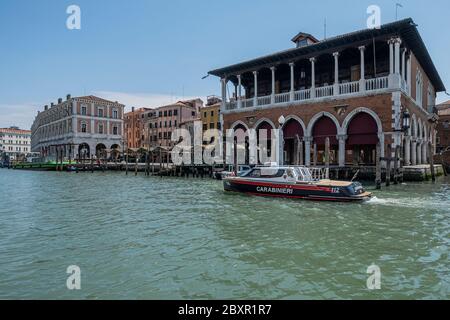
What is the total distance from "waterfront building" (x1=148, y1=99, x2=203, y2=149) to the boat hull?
154 feet

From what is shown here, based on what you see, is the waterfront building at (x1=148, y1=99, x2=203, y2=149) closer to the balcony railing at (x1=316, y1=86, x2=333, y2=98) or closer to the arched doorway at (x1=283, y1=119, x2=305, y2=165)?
the arched doorway at (x1=283, y1=119, x2=305, y2=165)

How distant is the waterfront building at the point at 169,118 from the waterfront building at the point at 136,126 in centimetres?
310

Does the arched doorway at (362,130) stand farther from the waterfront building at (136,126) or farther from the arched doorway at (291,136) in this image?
the waterfront building at (136,126)

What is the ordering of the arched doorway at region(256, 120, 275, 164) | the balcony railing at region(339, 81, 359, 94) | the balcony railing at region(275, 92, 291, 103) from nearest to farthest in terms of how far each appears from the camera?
the balcony railing at region(339, 81, 359, 94) → the balcony railing at region(275, 92, 291, 103) → the arched doorway at region(256, 120, 275, 164)

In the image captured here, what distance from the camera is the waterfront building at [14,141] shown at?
4218 inches

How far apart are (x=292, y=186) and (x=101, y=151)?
51.8m

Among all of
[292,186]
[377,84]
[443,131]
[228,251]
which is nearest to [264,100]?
[377,84]

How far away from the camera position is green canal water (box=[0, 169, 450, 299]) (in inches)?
191

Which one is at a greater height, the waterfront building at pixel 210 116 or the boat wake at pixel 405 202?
the waterfront building at pixel 210 116

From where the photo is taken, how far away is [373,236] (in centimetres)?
777

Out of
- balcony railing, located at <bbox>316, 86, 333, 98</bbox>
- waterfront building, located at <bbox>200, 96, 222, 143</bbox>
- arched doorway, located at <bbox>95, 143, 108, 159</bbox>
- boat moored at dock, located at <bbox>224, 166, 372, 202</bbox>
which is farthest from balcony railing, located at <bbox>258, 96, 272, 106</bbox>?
arched doorway, located at <bbox>95, 143, 108, 159</bbox>

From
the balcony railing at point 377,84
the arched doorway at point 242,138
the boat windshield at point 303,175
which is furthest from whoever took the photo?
the arched doorway at point 242,138

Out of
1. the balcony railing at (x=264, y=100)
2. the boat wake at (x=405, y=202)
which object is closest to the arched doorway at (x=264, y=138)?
the balcony railing at (x=264, y=100)
